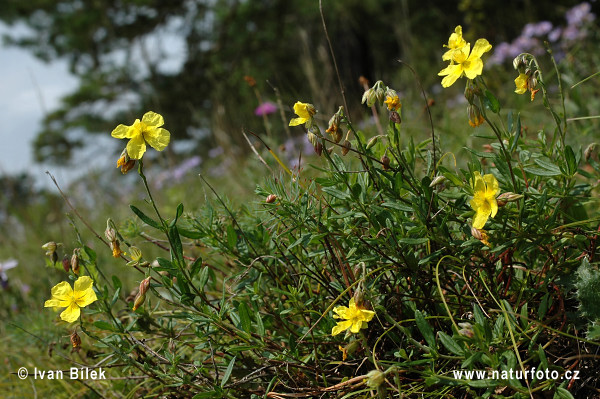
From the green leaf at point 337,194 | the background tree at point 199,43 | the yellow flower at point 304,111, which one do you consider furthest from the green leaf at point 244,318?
the background tree at point 199,43

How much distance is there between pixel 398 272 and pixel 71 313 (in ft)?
2.34

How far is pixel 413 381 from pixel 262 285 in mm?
528

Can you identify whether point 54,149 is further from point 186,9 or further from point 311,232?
point 311,232

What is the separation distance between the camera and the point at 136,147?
105 centimetres

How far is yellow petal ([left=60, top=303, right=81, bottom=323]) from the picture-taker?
1117 millimetres

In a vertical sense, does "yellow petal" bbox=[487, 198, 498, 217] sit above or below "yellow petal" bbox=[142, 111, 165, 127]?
below

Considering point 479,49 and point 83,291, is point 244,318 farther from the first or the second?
point 479,49

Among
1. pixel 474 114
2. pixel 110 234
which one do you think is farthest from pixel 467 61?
pixel 110 234

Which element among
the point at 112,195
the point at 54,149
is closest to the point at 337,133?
the point at 112,195

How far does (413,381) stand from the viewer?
3.63 ft

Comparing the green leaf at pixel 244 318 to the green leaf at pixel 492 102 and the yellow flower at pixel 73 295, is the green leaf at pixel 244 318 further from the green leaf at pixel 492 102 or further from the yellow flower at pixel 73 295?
the green leaf at pixel 492 102

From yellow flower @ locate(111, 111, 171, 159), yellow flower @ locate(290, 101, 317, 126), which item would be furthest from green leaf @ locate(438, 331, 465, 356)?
yellow flower @ locate(111, 111, 171, 159)

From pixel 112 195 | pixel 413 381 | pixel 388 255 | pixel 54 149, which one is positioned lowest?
pixel 54 149

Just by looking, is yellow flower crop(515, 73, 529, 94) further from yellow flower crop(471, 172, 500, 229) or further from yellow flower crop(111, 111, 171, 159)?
yellow flower crop(111, 111, 171, 159)
